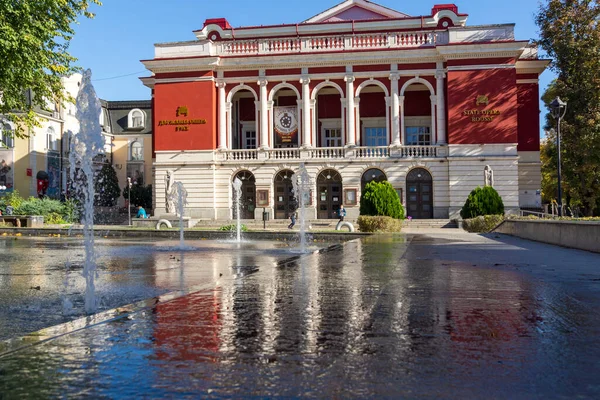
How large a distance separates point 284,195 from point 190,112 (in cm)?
901

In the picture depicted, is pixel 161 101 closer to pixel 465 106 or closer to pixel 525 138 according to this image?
pixel 465 106

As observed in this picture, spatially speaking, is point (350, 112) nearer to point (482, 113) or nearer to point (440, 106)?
point (440, 106)

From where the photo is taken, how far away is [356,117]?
141ft

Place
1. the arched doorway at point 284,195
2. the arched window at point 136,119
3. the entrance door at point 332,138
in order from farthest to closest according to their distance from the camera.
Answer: the arched window at point 136,119 → the entrance door at point 332,138 → the arched doorway at point 284,195

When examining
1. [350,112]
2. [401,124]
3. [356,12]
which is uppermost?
[356,12]

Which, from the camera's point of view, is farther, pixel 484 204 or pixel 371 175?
pixel 371 175

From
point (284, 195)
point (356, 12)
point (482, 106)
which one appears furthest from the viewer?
point (356, 12)

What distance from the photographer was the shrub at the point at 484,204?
1235 inches

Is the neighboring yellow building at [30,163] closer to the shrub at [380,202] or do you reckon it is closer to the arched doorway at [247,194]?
the arched doorway at [247,194]

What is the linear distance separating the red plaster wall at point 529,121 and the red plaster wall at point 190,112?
2230 cm

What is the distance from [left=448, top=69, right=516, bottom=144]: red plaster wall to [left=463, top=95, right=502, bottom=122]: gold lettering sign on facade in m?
0.14

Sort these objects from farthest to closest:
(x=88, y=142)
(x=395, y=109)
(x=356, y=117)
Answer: (x=356, y=117) → (x=395, y=109) → (x=88, y=142)

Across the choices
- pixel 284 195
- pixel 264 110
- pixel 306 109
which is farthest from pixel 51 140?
pixel 306 109

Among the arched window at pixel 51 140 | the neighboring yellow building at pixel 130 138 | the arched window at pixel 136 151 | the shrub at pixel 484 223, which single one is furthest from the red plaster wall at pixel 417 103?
the arched window at pixel 51 140
